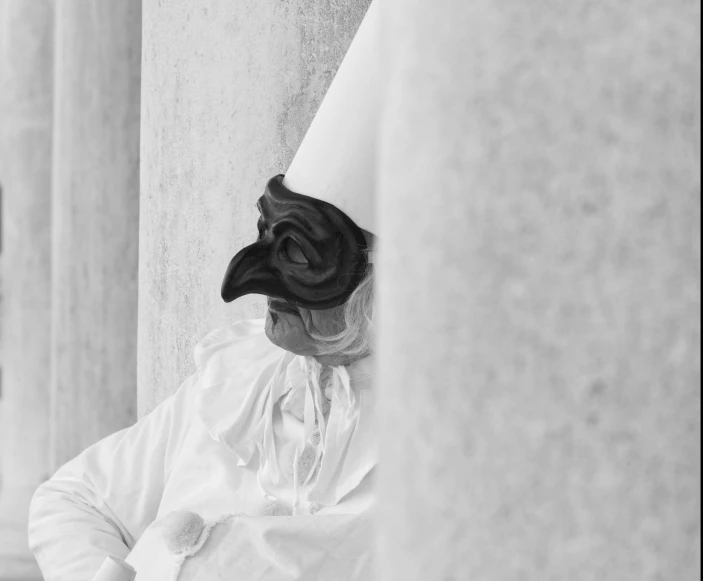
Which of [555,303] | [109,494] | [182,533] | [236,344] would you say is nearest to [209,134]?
[236,344]

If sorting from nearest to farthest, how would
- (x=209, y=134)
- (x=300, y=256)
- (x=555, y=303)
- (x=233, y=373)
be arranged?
(x=555, y=303) < (x=300, y=256) < (x=233, y=373) < (x=209, y=134)

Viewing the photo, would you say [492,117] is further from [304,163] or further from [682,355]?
[304,163]

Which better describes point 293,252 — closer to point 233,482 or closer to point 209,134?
point 233,482

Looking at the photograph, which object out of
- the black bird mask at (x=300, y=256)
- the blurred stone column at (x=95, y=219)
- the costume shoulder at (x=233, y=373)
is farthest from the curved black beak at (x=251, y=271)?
the blurred stone column at (x=95, y=219)

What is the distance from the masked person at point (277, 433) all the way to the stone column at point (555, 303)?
1.00 metres

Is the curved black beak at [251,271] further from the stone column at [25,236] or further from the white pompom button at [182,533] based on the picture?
the stone column at [25,236]

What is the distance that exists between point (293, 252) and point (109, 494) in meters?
0.73

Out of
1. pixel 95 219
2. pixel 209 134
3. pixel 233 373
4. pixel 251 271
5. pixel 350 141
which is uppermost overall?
pixel 95 219

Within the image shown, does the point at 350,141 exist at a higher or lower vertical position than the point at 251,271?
higher

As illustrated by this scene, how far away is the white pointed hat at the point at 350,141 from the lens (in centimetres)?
148

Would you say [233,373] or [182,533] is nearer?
[182,533]

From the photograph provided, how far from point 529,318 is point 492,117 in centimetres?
9

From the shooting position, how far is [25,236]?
4.64m

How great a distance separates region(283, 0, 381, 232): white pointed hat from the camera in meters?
1.48
